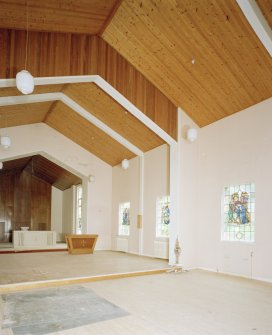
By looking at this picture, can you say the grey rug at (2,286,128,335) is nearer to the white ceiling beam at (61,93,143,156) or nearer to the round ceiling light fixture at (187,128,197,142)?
the round ceiling light fixture at (187,128,197,142)

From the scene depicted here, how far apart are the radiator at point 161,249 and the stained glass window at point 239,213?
1932 millimetres

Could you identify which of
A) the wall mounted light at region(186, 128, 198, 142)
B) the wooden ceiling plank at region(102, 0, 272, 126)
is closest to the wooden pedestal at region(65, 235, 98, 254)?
the wall mounted light at region(186, 128, 198, 142)

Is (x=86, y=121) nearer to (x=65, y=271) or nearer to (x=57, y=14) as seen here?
(x=57, y=14)

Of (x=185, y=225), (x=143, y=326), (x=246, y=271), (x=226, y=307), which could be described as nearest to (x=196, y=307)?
(x=226, y=307)

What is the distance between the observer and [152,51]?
19.3 feet

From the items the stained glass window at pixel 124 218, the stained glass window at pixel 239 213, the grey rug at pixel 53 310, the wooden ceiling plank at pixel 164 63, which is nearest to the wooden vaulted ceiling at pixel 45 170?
the stained glass window at pixel 124 218

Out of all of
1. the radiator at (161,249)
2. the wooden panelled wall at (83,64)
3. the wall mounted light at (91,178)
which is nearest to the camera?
the wooden panelled wall at (83,64)

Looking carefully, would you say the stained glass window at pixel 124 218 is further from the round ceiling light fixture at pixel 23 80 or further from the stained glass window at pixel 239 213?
the round ceiling light fixture at pixel 23 80

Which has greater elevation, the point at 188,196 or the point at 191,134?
the point at 191,134

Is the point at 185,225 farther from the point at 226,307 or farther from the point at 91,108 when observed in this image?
the point at 91,108

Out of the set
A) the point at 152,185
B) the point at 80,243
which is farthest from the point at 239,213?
the point at 80,243

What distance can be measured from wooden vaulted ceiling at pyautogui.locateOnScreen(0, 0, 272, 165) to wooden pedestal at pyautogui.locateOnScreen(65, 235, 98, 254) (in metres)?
4.20

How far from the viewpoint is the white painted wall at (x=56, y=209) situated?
15859 mm

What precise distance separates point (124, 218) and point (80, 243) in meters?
1.65
